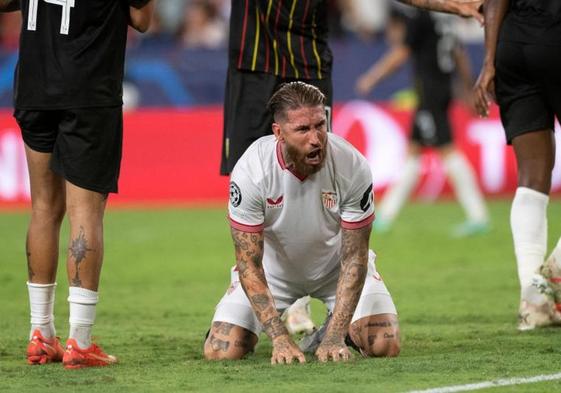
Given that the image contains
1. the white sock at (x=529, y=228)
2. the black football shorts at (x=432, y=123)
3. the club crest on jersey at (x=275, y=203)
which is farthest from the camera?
the black football shorts at (x=432, y=123)

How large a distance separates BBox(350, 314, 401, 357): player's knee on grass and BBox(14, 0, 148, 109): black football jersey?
167cm

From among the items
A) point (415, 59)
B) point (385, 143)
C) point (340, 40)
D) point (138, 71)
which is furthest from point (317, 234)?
point (340, 40)

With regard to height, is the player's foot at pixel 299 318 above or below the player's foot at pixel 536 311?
below

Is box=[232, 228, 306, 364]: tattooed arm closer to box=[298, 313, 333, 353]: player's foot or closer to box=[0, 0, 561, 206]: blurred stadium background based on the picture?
box=[298, 313, 333, 353]: player's foot

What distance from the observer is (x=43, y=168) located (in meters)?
6.08

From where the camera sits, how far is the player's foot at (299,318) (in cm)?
719

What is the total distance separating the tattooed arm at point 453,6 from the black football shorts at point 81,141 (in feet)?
6.53

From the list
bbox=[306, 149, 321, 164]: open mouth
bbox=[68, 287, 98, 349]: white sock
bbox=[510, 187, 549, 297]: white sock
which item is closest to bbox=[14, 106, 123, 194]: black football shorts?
bbox=[68, 287, 98, 349]: white sock

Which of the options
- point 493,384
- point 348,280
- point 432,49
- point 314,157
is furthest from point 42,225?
point 432,49

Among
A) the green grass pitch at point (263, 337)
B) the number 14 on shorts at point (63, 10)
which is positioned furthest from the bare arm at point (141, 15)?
the green grass pitch at point (263, 337)

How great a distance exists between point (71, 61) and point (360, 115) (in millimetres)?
10197

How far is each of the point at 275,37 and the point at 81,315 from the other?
2125 mm

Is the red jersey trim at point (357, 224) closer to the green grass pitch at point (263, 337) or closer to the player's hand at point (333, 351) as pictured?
the player's hand at point (333, 351)

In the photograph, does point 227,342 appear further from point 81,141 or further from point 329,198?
point 81,141
